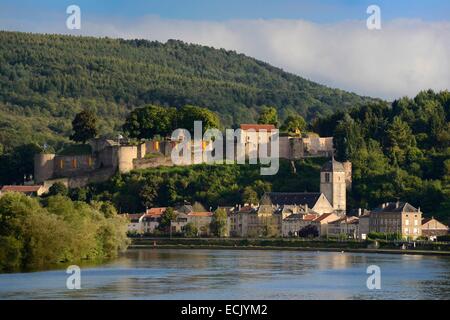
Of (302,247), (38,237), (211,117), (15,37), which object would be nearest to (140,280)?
(38,237)

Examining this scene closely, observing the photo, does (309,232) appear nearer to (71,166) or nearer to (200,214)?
(200,214)

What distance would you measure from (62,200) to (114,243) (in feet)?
13.0

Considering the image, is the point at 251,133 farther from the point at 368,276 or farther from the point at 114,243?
the point at 368,276

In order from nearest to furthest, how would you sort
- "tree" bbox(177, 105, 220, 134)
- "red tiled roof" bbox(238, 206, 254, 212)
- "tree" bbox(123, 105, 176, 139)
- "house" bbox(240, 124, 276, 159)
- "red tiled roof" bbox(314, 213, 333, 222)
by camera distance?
"red tiled roof" bbox(314, 213, 333, 222)
"red tiled roof" bbox(238, 206, 254, 212)
"house" bbox(240, 124, 276, 159)
"tree" bbox(123, 105, 176, 139)
"tree" bbox(177, 105, 220, 134)

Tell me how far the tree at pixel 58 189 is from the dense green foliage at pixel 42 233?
2733 centimetres

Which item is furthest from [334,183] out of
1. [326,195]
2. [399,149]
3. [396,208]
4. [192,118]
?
[192,118]

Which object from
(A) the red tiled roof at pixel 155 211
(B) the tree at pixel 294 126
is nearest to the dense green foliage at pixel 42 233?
(A) the red tiled roof at pixel 155 211

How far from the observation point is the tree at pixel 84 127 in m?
97.7

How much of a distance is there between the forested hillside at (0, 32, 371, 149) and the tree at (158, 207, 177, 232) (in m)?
53.4

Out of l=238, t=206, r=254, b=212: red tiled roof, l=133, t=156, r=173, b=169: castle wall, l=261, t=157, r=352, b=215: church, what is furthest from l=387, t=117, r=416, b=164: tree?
l=133, t=156, r=173, b=169: castle wall

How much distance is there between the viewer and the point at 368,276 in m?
50.7

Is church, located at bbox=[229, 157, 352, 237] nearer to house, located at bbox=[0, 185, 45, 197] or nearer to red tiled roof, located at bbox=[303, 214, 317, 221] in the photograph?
red tiled roof, located at bbox=[303, 214, 317, 221]

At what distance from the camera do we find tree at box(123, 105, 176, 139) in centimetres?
9569

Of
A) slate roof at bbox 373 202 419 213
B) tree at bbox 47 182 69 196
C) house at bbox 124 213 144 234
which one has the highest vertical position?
tree at bbox 47 182 69 196
